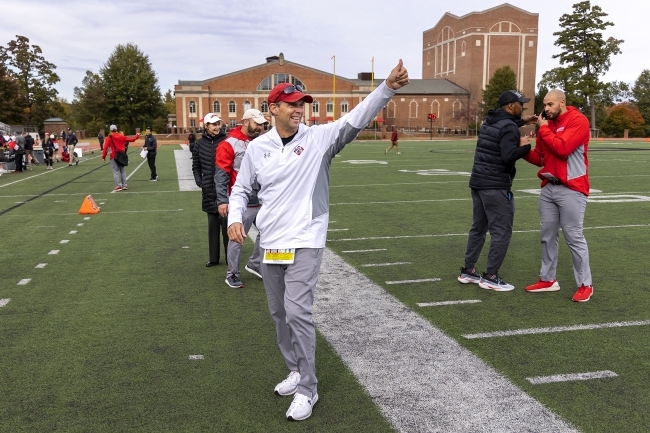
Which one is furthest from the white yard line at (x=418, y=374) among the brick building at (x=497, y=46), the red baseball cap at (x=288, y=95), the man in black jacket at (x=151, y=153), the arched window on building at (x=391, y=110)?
the arched window on building at (x=391, y=110)

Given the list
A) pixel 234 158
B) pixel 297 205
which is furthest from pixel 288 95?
pixel 234 158

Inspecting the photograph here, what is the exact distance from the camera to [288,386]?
12.7 feet

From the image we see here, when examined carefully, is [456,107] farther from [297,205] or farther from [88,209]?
[297,205]

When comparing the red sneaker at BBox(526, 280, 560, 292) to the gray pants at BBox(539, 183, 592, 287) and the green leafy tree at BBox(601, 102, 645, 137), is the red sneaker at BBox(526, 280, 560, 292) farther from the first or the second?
the green leafy tree at BBox(601, 102, 645, 137)

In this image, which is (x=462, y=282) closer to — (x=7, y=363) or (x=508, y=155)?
(x=508, y=155)

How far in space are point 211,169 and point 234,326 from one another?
258cm

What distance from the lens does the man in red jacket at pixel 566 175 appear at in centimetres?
552

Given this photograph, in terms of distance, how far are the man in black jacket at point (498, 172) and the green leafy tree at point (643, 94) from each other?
84693 mm

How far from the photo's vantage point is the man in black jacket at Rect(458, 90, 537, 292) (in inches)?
227

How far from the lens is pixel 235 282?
6465mm

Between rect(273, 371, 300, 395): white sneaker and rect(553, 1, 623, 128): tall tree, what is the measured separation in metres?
80.8

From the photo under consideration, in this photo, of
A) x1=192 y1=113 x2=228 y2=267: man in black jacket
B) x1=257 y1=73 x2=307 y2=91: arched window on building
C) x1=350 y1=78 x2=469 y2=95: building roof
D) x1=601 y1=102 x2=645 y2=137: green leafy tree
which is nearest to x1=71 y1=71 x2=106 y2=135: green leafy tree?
x1=257 y1=73 x2=307 y2=91: arched window on building

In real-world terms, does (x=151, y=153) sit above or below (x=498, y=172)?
below

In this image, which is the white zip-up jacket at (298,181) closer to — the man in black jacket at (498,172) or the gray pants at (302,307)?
the gray pants at (302,307)
